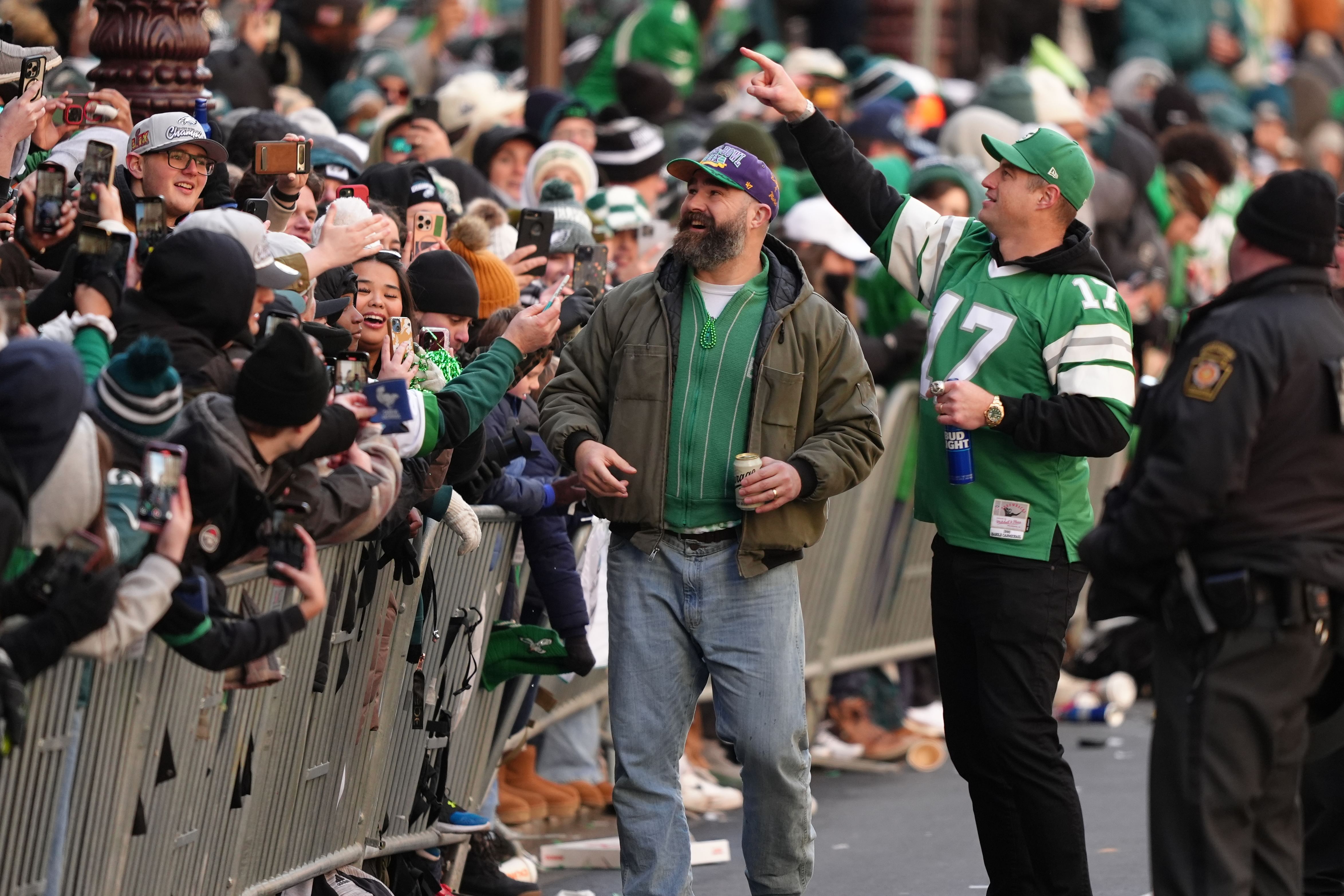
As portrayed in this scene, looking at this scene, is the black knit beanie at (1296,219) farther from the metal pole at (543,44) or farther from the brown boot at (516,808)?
the metal pole at (543,44)

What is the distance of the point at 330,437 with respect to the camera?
5.11 m

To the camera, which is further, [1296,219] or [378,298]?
[378,298]

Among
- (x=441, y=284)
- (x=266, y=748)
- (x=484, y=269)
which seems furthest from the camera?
(x=484, y=269)

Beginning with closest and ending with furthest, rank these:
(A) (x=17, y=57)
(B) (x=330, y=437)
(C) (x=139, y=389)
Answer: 1. (C) (x=139, y=389)
2. (B) (x=330, y=437)
3. (A) (x=17, y=57)

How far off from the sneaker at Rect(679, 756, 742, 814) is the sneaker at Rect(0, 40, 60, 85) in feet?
12.4

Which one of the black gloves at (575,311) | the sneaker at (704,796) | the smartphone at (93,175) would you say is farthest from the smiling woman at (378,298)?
the sneaker at (704,796)

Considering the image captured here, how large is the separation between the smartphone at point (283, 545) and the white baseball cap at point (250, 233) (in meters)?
0.66

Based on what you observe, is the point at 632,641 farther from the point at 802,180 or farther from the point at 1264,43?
the point at 1264,43

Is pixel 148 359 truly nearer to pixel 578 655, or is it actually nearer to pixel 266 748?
pixel 266 748

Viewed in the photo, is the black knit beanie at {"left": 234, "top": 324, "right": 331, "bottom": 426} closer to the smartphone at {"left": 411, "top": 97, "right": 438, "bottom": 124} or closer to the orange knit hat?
the orange knit hat

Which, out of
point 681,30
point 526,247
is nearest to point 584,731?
point 526,247

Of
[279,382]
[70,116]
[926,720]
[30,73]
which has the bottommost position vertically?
[926,720]

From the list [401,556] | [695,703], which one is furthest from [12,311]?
[695,703]

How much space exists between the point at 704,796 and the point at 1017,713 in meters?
2.79
